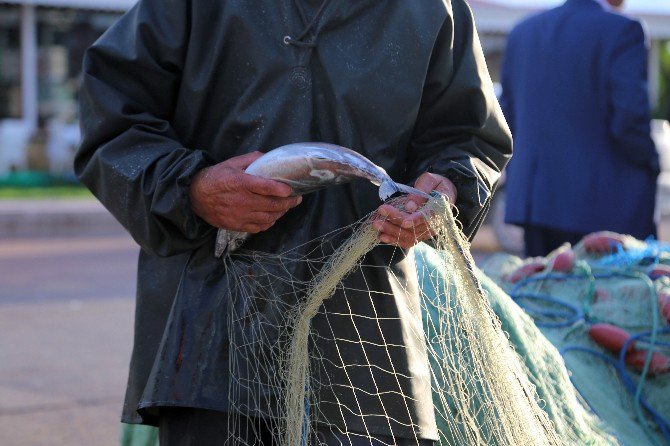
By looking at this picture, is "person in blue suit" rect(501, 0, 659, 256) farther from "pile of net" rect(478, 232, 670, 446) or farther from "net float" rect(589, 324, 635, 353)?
"net float" rect(589, 324, 635, 353)

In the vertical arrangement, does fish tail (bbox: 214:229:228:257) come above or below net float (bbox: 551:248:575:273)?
above

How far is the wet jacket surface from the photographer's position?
2.21m

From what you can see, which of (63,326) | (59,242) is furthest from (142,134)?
(59,242)

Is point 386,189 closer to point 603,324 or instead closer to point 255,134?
point 255,134

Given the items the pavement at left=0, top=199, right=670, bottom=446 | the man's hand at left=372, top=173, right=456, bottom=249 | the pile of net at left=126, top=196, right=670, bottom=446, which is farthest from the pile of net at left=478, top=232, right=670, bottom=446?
the pavement at left=0, top=199, right=670, bottom=446

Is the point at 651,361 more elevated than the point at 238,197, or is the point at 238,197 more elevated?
the point at 238,197

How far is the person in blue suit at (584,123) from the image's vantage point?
5047mm

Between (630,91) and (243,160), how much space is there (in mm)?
3320

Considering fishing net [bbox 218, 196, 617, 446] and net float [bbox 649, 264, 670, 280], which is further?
net float [bbox 649, 264, 670, 280]

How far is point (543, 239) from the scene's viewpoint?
549 cm

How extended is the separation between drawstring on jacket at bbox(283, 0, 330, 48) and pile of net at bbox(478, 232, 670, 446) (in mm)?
1111

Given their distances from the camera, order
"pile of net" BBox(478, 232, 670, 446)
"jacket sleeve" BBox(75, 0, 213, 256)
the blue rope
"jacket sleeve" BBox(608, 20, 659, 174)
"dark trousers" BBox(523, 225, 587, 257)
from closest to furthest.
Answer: "jacket sleeve" BBox(75, 0, 213, 256) < "pile of net" BBox(478, 232, 670, 446) < the blue rope < "jacket sleeve" BBox(608, 20, 659, 174) < "dark trousers" BBox(523, 225, 587, 257)

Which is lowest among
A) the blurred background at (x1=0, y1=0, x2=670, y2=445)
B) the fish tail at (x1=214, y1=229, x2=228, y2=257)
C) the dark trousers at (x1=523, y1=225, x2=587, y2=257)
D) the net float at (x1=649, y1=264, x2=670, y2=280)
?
the blurred background at (x1=0, y1=0, x2=670, y2=445)

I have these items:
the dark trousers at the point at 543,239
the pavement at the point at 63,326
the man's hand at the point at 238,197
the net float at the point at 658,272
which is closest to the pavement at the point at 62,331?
the pavement at the point at 63,326
